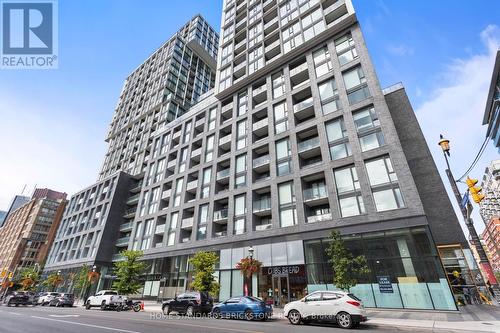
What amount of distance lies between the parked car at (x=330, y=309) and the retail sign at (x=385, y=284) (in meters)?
8.45

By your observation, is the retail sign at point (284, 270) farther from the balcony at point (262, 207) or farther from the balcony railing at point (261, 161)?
the balcony railing at point (261, 161)

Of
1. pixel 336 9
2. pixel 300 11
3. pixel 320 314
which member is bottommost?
pixel 320 314

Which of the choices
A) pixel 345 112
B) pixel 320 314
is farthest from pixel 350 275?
pixel 345 112

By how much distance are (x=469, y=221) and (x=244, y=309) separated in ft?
41.7

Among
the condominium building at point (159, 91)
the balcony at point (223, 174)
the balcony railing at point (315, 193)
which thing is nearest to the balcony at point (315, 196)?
the balcony railing at point (315, 193)

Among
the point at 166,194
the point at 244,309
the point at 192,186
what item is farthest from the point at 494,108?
the point at 166,194

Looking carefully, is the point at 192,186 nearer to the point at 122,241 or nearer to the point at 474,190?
the point at 122,241

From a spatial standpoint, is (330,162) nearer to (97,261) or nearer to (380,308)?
(380,308)

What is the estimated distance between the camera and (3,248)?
317 feet

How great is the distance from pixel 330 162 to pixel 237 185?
12.3m

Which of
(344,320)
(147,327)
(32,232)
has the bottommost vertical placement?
(147,327)

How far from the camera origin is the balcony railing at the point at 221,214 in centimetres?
3199

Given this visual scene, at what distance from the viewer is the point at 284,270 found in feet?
79.8

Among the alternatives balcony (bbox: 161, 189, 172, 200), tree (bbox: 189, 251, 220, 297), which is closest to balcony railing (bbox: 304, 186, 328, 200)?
tree (bbox: 189, 251, 220, 297)
